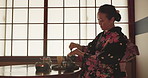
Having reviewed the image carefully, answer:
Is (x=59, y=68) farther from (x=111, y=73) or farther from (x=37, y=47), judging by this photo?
(x=37, y=47)

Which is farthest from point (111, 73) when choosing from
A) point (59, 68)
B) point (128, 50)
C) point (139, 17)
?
point (139, 17)

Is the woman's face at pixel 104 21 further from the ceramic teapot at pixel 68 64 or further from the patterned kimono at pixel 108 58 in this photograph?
the ceramic teapot at pixel 68 64

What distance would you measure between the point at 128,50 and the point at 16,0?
2843mm

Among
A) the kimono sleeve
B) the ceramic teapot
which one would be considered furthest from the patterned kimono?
the ceramic teapot

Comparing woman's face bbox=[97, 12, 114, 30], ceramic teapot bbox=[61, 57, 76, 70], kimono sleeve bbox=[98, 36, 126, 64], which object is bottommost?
ceramic teapot bbox=[61, 57, 76, 70]

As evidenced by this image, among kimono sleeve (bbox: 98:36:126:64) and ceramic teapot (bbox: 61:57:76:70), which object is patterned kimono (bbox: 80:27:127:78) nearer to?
kimono sleeve (bbox: 98:36:126:64)

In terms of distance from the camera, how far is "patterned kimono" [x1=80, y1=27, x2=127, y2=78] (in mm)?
1520

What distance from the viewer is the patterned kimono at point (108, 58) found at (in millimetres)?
1520

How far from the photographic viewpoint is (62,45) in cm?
363

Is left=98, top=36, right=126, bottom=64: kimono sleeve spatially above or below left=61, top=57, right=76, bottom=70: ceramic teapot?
above

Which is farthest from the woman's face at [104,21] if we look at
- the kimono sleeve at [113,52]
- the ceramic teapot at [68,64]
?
the ceramic teapot at [68,64]

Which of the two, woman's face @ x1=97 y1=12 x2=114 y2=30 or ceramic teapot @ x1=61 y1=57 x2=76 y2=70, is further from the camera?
ceramic teapot @ x1=61 y1=57 x2=76 y2=70

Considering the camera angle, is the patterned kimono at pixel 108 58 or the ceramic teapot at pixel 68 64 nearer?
the patterned kimono at pixel 108 58

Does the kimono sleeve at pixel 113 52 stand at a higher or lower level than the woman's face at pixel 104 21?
lower
